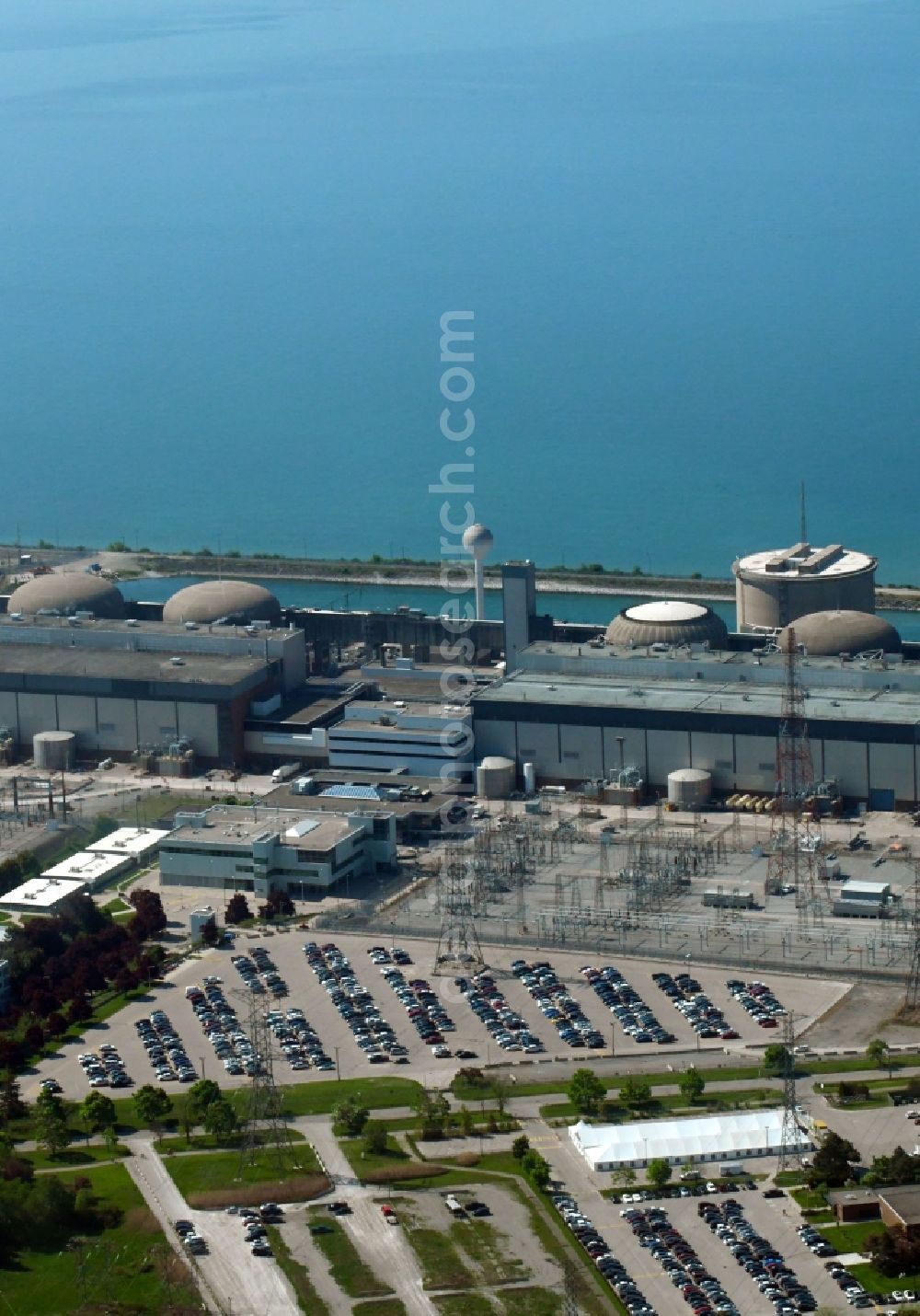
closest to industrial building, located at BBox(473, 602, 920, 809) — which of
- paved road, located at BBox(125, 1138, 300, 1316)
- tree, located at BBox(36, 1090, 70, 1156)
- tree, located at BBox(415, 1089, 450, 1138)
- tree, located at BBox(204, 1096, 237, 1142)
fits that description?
tree, located at BBox(415, 1089, 450, 1138)

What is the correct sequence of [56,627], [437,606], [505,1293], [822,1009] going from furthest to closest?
[437,606] < [56,627] < [822,1009] < [505,1293]

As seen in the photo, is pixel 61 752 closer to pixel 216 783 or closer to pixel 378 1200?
pixel 216 783

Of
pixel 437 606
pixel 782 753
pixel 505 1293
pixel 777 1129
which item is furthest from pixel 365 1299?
pixel 437 606

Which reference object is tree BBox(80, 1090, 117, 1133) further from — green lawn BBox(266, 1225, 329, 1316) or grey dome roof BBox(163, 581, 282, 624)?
grey dome roof BBox(163, 581, 282, 624)

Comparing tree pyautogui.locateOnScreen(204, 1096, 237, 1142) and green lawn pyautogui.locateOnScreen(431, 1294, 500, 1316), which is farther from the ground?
tree pyautogui.locateOnScreen(204, 1096, 237, 1142)

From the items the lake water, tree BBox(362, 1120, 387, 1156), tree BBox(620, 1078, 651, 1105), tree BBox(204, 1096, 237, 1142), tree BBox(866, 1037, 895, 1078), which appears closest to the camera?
tree BBox(362, 1120, 387, 1156)

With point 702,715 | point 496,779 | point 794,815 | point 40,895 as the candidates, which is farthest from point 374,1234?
point 702,715

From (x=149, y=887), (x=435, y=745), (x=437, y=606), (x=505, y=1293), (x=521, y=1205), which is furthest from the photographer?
(x=437, y=606)
